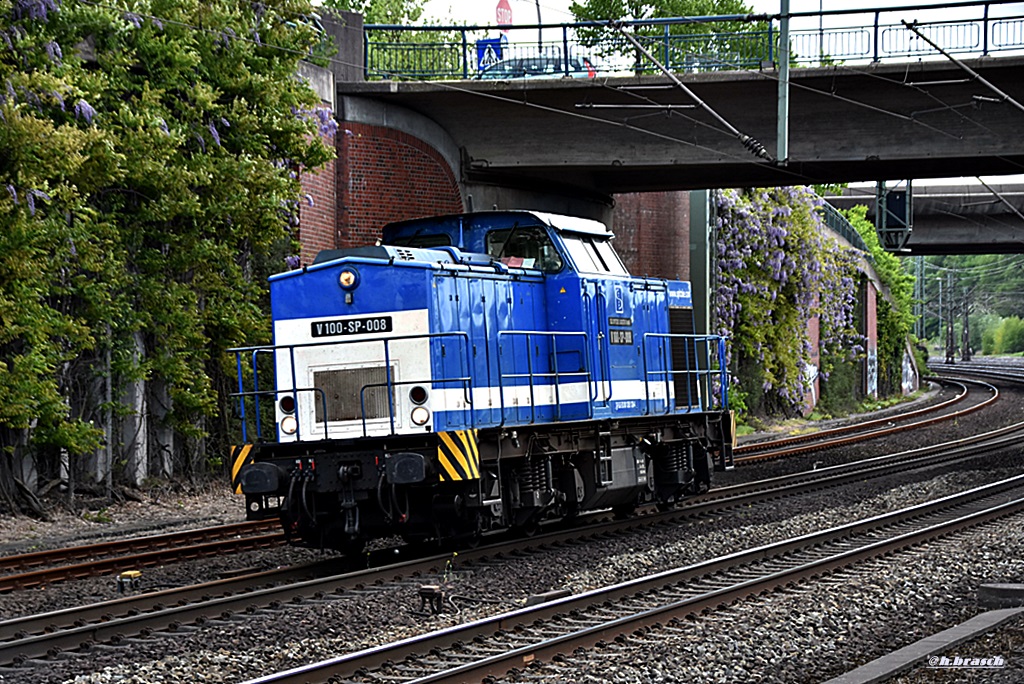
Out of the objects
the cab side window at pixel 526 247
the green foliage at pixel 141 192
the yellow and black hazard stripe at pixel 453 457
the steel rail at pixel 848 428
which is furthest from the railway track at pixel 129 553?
the steel rail at pixel 848 428

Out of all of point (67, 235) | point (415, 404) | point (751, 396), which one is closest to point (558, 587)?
point (415, 404)

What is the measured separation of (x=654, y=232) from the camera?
2962cm

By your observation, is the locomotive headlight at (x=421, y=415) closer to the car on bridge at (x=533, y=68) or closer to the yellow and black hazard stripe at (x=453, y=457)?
the yellow and black hazard stripe at (x=453, y=457)

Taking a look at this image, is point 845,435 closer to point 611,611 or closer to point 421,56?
point 421,56

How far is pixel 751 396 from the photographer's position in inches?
1363

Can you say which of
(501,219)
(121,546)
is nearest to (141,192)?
(121,546)

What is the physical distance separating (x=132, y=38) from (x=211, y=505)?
641 centimetres

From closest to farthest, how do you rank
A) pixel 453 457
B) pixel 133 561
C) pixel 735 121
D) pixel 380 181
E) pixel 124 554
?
pixel 453 457, pixel 133 561, pixel 124 554, pixel 380 181, pixel 735 121

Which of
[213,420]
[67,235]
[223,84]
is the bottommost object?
[213,420]

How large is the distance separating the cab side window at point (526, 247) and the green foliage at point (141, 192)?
4991 mm

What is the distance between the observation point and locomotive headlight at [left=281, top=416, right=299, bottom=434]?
1205cm

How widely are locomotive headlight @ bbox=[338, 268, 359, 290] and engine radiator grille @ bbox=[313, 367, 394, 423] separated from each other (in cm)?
79

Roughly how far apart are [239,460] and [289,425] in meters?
0.57

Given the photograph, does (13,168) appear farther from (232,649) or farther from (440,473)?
(232,649)
